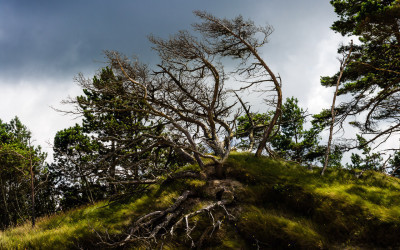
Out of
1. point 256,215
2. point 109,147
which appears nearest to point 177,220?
point 256,215

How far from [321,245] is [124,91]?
9028 millimetres

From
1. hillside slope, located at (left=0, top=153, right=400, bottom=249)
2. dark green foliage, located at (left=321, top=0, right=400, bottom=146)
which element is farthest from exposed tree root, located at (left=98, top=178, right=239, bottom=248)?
dark green foliage, located at (left=321, top=0, right=400, bottom=146)

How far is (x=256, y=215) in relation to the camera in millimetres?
6188

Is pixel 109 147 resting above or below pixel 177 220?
above

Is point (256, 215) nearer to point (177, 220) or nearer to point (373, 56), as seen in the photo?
point (177, 220)

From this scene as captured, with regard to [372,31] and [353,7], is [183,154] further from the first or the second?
[353,7]

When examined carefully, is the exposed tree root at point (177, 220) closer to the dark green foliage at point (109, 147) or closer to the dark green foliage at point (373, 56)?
the dark green foliage at point (109, 147)

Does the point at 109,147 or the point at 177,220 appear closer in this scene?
the point at 177,220

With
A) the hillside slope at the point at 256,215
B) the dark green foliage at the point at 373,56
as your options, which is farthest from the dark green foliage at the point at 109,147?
the dark green foliage at the point at 373,56

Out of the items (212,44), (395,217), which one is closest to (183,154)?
(212,44)

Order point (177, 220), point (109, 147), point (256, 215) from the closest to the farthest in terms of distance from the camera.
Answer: point (256, 215)
point (177, 220)
point (109, 147)

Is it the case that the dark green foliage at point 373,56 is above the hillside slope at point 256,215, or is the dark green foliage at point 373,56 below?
above

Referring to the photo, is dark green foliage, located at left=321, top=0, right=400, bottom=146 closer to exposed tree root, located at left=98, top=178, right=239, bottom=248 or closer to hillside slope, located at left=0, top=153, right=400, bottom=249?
hillside slope, located at left=0, top=153, right=400, bottom=249

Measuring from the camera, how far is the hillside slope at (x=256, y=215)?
5395 millimetres
